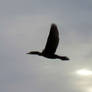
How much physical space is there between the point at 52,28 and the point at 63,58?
11.5 ft

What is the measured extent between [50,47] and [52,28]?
216 centimetres

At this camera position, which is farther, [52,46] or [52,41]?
[52,46]

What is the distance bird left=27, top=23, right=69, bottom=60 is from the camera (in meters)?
67.6

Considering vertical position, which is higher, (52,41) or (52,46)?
(52,41)

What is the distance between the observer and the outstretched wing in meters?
67.6

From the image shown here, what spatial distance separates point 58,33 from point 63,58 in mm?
2911

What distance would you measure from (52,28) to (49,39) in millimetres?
1239

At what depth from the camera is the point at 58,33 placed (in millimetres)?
67688

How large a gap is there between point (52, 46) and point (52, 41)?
1.87 feet

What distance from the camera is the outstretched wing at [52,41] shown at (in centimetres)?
6756

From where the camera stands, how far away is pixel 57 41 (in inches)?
2689

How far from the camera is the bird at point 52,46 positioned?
2662 inches

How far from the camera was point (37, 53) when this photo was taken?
229 feet

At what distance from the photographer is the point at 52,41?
224ft
